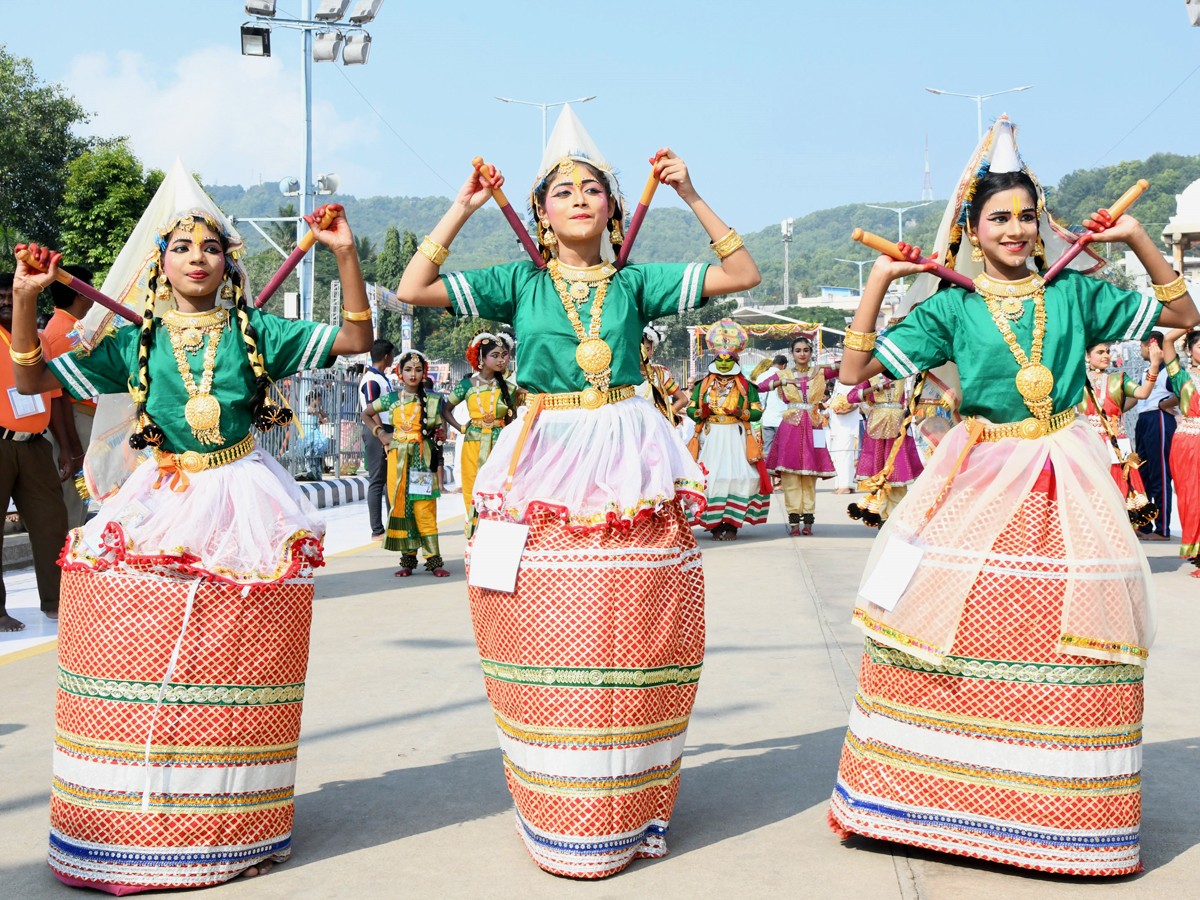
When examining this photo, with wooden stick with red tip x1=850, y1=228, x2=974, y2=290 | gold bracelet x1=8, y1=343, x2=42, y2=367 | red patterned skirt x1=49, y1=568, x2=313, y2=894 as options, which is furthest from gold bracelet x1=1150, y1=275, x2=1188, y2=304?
gold bracelet x1=8, y1=343, x2=42, y2=367

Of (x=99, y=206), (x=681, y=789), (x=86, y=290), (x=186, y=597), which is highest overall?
(x=99, y=206)

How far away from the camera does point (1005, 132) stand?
4.34 m

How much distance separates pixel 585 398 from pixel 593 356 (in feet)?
0.44

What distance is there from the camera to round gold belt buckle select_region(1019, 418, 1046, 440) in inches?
161

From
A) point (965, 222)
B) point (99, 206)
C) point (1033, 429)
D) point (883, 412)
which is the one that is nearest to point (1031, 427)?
point (1033, 429)

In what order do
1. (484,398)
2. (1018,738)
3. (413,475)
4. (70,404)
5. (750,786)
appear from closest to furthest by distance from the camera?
(1018,738) → (750,786) → (70,404) → (484,398) → (413,475)

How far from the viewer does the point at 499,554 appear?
4105 millimetres

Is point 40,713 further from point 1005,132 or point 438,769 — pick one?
point 1005,132

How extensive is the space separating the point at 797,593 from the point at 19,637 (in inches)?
199

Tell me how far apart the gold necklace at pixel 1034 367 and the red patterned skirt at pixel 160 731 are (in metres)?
2.33

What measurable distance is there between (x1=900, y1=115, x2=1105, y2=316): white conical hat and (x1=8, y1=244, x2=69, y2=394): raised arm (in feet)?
9.07

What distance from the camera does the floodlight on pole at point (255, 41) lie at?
65.8ft

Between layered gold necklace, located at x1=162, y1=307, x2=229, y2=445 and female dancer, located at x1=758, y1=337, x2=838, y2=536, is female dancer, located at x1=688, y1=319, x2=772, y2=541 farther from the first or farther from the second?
layered gold necklace, located at x1=162, y1=307, x2=229, y2=445

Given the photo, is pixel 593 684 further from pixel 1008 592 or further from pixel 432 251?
pixel 432 251
